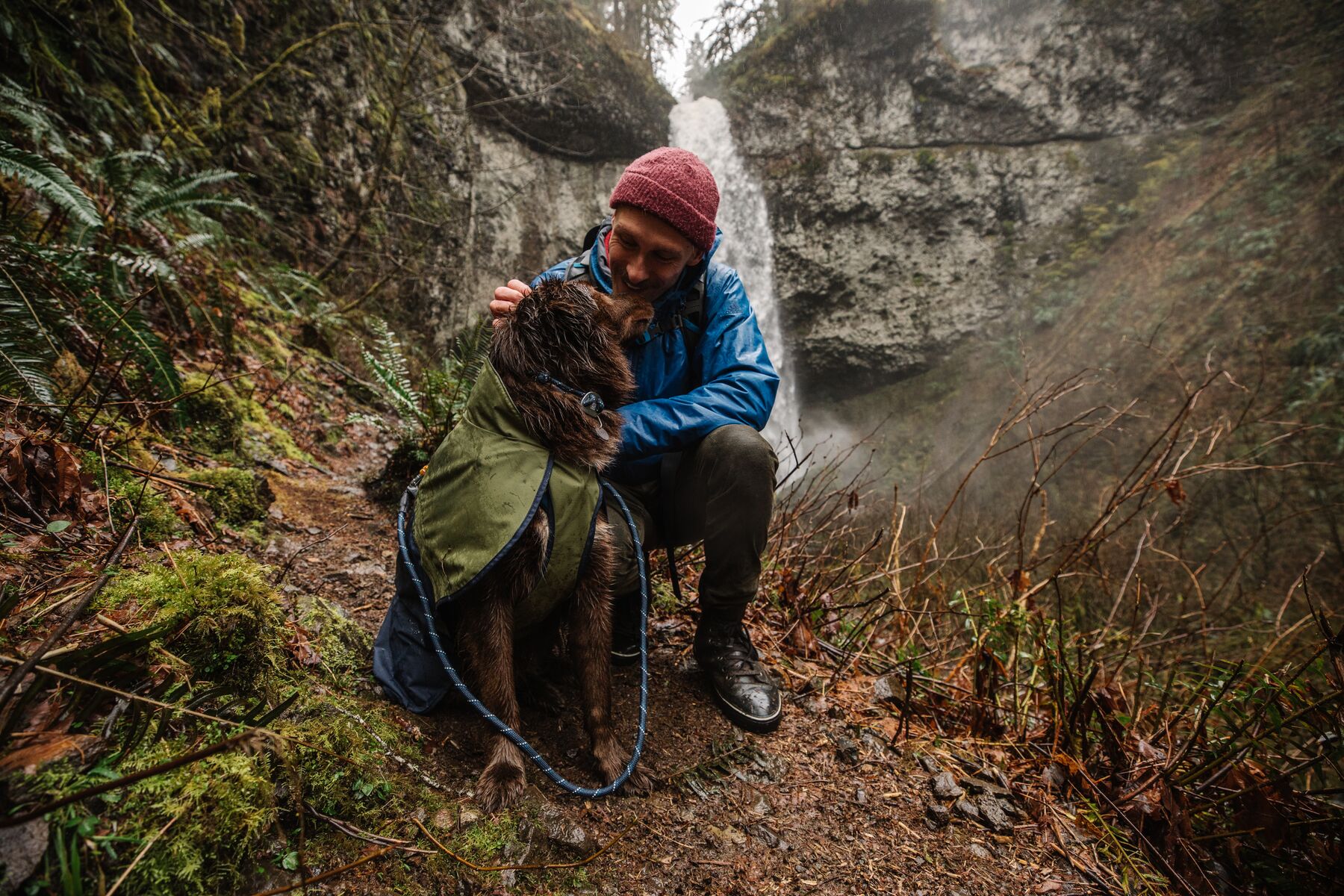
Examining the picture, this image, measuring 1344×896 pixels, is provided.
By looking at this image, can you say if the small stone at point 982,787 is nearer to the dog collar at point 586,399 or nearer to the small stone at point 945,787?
the small stone at point 945,787

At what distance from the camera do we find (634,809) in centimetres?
167

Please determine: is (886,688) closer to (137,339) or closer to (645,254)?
(645,254)

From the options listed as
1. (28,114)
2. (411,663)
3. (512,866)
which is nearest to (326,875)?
(512,866)

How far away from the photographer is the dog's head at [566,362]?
5.65 ft

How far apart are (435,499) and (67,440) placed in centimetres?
126

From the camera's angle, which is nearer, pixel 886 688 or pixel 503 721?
pixel 503 721

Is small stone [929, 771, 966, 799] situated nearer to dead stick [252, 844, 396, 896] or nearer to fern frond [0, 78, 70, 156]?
dead stick [252, 844, 396, 896]

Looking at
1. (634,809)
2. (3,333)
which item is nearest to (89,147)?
(3,333)

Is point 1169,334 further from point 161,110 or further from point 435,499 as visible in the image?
point 161,110

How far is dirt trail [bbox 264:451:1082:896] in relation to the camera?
1510mm

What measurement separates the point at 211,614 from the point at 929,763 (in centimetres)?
238

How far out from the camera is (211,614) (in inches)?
50.6

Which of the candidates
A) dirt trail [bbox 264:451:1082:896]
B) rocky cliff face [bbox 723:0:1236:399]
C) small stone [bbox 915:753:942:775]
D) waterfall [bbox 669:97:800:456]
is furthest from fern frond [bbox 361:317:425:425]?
rocky cliff face [bbox 723:0:1236:399]

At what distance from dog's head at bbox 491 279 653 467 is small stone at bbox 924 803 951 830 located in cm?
166
